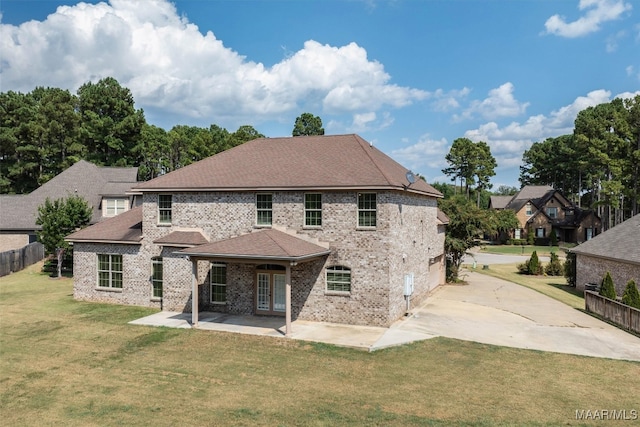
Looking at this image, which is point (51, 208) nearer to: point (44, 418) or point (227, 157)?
point (227, 157)

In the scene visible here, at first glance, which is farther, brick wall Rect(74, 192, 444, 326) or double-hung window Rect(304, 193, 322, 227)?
double-hung window Rect(304, 193, 322, 227)

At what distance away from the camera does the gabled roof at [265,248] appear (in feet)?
54.3

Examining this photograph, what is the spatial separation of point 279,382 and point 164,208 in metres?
13.1

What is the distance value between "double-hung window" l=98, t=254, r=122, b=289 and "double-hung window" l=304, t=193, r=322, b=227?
417 inches

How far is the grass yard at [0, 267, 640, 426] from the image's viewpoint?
1003 centimetres

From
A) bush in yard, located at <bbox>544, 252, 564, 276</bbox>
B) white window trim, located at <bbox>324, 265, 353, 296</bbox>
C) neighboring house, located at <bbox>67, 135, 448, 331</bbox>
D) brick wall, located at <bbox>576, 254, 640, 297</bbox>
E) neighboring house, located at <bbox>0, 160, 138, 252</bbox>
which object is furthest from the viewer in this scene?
bush in yard, located at <bbox>544, 252, 564, 276</bbox>

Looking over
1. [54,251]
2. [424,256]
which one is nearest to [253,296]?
[424,256]

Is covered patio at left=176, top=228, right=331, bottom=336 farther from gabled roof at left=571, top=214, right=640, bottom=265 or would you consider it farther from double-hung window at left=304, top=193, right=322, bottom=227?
gabled roof at left=571, top=214, right=640, bottom=265

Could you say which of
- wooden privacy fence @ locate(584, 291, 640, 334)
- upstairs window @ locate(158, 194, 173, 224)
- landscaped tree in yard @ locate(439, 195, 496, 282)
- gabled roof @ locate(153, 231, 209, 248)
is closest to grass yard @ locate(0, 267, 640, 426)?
gabled roof @ locate(153, 231, 209, 248)

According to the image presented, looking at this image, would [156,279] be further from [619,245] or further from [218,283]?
[619,245]

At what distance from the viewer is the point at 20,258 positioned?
33031 millimetres

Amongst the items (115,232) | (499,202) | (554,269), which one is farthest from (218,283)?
(499,202)

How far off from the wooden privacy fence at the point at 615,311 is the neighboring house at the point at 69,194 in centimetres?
3252

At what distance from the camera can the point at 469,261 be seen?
1877 inches
